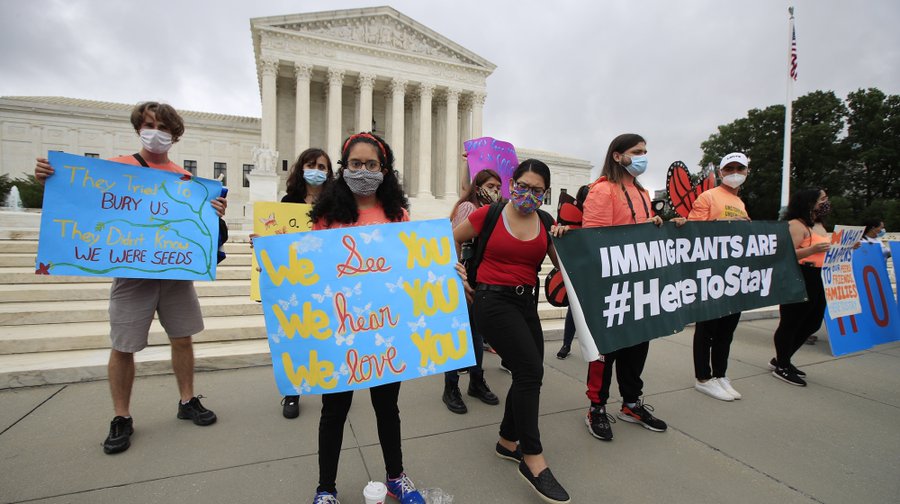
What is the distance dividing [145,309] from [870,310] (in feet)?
22.4

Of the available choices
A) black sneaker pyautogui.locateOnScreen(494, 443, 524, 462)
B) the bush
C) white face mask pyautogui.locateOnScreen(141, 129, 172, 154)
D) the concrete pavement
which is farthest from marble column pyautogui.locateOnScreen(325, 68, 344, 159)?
black sneaker pyautogui.locateOnScreen(494, 443, 524, 462)

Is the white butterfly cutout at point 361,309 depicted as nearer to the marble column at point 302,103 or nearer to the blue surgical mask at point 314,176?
the blue surgical mask at point 314,176

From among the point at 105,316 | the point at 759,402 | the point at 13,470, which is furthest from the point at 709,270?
the point at 105,316

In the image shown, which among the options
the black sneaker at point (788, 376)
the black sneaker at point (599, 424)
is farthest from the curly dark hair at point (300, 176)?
the black sneaker at point (788, 376)

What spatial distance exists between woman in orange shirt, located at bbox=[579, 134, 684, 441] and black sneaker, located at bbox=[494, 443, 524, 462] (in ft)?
2.37

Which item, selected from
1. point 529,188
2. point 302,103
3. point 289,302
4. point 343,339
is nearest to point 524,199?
point 529,188

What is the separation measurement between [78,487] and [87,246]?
1411 mm

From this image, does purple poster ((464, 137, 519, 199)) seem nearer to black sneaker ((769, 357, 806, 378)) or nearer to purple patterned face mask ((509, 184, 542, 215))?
purple patterned face mask ((509, 184, 542, 215))

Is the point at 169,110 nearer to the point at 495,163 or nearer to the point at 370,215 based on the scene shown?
the point at 370,215

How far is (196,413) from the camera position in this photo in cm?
303

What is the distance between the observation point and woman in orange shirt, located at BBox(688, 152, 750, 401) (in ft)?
12.0

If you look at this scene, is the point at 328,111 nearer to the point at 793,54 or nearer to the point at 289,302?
the point at 793,54

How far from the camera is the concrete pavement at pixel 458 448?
227cm

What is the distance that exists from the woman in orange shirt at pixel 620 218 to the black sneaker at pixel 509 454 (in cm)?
72
